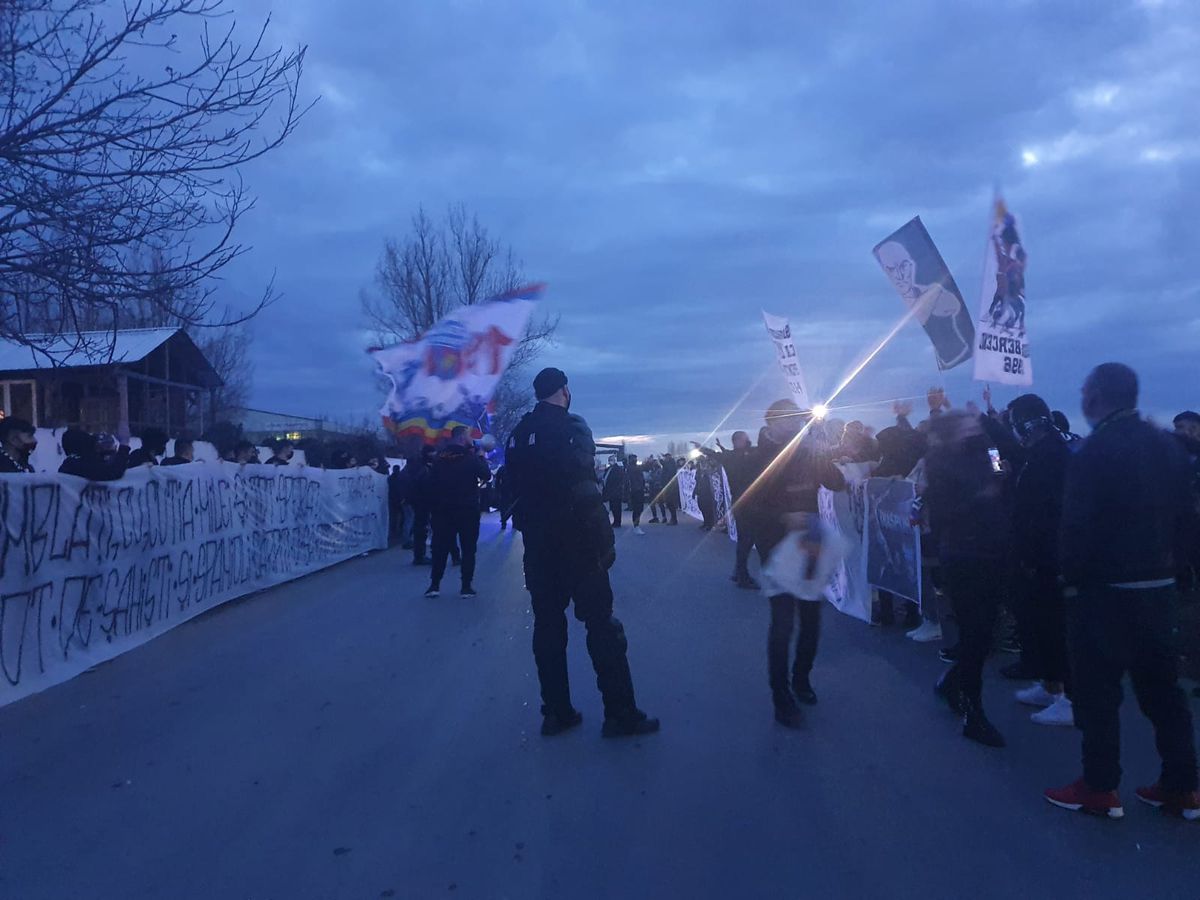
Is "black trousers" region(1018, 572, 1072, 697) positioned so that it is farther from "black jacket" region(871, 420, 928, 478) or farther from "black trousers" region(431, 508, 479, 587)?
"black trousers" region(431, 508, 479, 587)

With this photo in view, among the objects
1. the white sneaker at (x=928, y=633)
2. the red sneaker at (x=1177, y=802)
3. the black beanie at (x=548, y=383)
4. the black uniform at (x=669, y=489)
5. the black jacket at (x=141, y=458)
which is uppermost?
the black beanie at (x=548, y=383)

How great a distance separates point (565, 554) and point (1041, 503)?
2881 millimetres

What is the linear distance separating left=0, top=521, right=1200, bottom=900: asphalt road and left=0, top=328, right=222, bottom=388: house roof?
2515 mm

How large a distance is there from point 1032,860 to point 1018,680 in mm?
3302

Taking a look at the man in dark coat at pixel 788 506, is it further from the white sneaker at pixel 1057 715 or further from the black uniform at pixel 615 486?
the black uniform at pixel 615 486

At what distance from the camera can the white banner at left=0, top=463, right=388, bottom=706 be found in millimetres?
7230

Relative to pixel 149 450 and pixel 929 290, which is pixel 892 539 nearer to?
pixel 929 290

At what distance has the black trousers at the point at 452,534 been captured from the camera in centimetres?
Answer: 1174

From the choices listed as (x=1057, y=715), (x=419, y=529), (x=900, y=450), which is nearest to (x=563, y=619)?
(x=1057, y=715)

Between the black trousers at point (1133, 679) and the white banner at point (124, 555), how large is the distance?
6739 millimetres

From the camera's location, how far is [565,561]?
5867mm

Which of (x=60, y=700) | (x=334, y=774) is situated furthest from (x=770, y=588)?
(x=60, y=700)

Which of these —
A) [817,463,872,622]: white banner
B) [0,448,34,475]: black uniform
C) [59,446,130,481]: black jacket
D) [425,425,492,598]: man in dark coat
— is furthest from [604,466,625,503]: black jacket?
[0,448,34,475]: black uniform

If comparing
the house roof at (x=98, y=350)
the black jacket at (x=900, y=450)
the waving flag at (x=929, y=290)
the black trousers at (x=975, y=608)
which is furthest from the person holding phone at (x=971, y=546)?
the house roof at (x=98, y=350)
